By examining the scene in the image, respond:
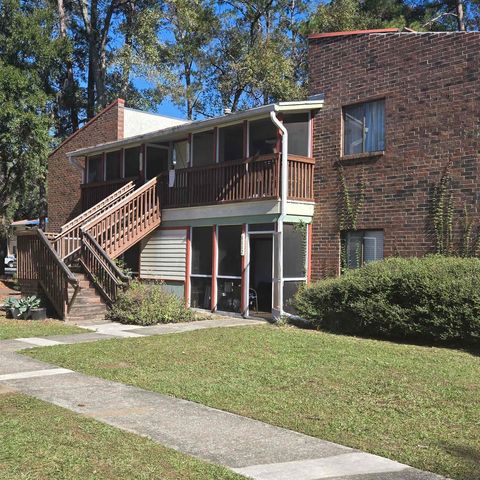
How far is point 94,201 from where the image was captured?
20.6 metres

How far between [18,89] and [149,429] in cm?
2248

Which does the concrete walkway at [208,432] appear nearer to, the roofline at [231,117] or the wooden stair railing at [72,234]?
the wooden stair railing at [72,234]

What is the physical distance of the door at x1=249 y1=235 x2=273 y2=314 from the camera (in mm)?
14938

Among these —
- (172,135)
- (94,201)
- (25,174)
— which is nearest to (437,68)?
(172,135)

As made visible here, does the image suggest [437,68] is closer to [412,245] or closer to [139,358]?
[412,245]

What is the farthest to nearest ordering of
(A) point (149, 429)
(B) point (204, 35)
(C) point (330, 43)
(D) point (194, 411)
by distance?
(B) point (204, 35) < (C) point (330, 43) < (D) point (194, 411) < (A) point (149, 429)

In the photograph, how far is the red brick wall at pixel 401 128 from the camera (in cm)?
1196

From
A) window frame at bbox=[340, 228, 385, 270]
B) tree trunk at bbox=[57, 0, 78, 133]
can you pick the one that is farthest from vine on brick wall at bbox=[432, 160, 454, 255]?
tree trunk at bbox=[57, 0, 78, 133]

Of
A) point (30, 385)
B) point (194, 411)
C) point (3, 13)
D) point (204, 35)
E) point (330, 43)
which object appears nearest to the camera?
point (194, 411)

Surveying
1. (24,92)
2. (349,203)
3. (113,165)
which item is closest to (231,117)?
(349,203)

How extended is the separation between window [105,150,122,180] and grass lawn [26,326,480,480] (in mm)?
9990

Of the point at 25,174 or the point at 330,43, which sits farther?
the point at 25,174

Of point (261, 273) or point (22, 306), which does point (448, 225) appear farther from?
point (22, 306)

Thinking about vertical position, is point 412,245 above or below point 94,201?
below
